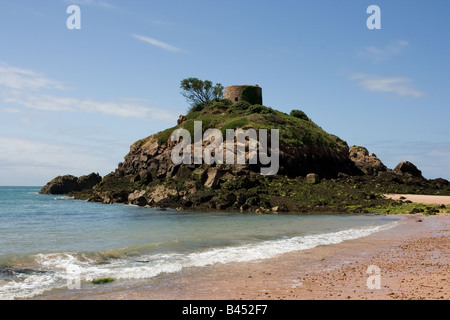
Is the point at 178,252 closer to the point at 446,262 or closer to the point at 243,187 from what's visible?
the point at 446,262

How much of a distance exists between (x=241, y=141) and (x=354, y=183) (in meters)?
15.6

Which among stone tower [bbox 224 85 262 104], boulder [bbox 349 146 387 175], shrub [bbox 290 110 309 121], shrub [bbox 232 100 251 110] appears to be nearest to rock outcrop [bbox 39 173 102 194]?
stone tower [bbox 224 85 262 104]

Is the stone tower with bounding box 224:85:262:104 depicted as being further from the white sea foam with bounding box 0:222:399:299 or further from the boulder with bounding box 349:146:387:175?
the white sea foam with bounding box 0:222:399:299

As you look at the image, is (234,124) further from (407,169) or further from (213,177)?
(407,169)

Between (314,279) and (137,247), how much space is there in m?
9.41

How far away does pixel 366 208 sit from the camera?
3694 cm

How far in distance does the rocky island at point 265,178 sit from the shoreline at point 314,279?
20625 mm


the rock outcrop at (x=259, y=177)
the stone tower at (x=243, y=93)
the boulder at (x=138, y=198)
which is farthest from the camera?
the stone tower at (x=243, y=93)

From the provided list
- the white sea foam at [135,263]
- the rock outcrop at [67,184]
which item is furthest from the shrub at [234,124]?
the rock outcrop at [67,184]

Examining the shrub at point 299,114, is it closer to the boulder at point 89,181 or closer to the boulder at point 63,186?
the boulder at point 89,181

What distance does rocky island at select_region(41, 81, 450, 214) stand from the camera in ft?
130

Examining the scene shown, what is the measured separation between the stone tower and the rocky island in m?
0.20

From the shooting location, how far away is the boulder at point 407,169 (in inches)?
2387
